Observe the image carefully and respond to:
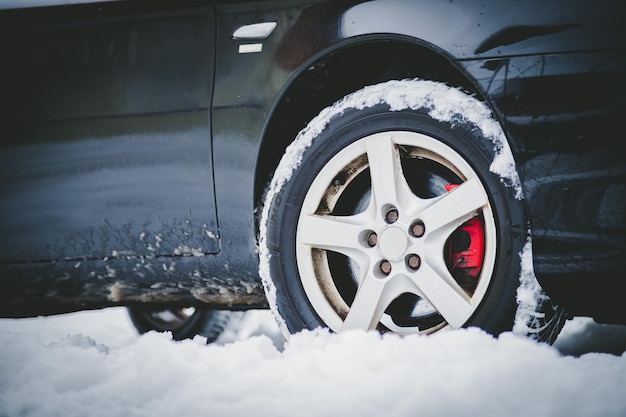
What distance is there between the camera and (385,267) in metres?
1.95

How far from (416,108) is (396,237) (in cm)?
36

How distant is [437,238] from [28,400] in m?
1.19

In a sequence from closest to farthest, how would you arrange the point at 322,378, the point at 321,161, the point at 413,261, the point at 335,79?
the point at 322,378, the point at 413,261, the point at 321,161, the point at 335,79

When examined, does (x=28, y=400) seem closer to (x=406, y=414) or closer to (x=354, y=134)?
(x=406, y=414)

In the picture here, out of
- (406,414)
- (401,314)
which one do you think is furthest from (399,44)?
(406,414)

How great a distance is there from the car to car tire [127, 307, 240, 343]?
0.84 m

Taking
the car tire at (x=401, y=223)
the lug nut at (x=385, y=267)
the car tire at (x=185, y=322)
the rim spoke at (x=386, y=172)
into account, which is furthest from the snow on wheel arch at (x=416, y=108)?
the car tire at (x=185, y=322)

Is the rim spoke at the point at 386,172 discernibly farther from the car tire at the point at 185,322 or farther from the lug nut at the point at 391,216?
the car tire at the point at 185,322

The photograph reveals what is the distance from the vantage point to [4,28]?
2.41m

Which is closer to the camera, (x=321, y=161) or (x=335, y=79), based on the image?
(x=321, y=161)

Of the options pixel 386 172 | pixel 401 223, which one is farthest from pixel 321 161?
pixel 401 223

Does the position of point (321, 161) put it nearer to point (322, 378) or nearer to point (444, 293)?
point (444, 293)

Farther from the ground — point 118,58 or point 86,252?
point 118,58

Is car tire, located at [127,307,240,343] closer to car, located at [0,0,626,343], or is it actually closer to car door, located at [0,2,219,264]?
car, located at [0,0,626,343]
